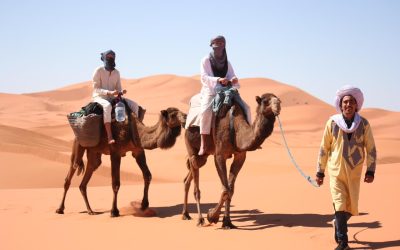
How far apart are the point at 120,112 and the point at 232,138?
9.67 ft

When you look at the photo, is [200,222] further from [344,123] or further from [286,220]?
[344,123]

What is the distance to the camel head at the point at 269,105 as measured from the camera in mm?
7312

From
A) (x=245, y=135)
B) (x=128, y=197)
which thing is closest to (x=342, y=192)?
(x=245, y=135)

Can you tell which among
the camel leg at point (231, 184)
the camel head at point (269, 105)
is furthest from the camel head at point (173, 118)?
the camel head at point (269, 105)

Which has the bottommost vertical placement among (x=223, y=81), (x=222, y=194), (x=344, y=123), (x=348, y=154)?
(x=222, y=194)

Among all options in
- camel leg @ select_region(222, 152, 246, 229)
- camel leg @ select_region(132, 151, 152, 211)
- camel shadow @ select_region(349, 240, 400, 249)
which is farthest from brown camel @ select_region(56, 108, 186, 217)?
camel shadow @ select_region(349, 240, 400, 249)

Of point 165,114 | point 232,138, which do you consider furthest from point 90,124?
point 232,138

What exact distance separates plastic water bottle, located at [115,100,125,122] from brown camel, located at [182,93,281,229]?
66.9 inches

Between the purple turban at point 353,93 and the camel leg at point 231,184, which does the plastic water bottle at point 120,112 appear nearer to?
the camel leg at point 231,184

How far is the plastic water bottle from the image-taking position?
10.2 metres

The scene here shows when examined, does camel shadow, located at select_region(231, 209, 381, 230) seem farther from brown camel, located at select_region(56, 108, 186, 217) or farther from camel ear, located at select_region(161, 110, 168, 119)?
camel ear, located at select_region(161, 110, 168, 119)

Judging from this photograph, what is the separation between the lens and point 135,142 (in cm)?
1014

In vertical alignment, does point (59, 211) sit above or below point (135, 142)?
below

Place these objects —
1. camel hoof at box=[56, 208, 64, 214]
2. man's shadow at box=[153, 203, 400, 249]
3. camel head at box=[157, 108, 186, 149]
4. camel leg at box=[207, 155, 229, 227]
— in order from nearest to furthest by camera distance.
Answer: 1. man's shadow at box=[153, 203, 400, 249]
2. camel leg at box=[207, 155, 229, 227]
3. camel head at box=[157, 108, 186, 149]
4. camel hoof at box=[56, 208, 64, 214]
